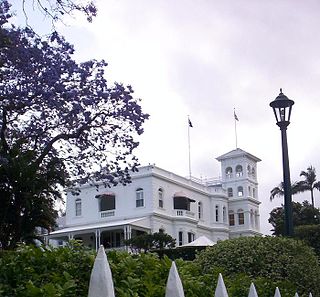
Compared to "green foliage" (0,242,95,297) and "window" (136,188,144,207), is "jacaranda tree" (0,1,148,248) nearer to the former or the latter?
"green foliage" (0,242,95,297)

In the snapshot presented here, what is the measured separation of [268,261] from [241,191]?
50630 mm

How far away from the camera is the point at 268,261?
846cm

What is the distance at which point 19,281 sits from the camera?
3.57 meters

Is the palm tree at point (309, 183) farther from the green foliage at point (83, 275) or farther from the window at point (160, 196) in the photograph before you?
the green foliage at point (83, 275)

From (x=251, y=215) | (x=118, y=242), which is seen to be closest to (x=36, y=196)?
(x=118, y=242)

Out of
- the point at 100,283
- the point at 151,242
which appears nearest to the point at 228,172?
the point at 151,242

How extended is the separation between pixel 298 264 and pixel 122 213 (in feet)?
126

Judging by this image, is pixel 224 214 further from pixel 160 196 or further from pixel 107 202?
pixel 107 202

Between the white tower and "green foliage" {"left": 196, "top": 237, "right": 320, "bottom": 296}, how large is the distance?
48825mm

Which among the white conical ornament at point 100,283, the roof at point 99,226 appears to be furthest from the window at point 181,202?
the white conical ornament at point 100,283

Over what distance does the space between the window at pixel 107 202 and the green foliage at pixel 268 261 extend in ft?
127

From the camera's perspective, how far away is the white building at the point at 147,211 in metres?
45.5

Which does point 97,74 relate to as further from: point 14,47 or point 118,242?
point 118,242

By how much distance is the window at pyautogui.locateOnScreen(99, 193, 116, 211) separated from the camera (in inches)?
1866
